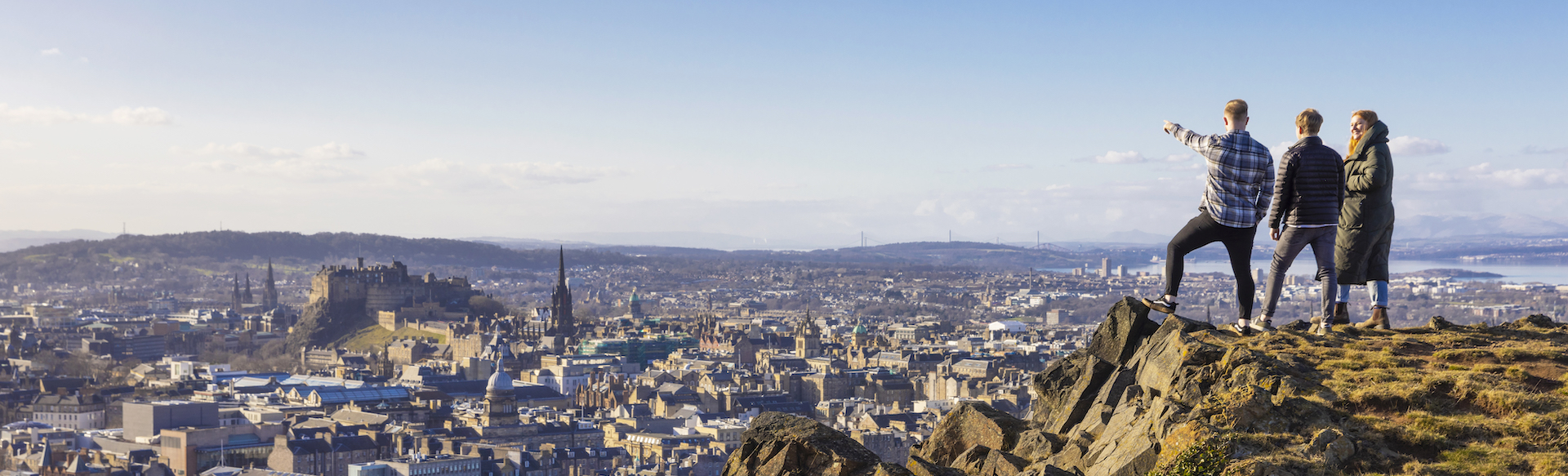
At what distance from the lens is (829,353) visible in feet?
524

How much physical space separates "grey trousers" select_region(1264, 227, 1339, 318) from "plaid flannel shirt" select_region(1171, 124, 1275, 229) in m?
0.33

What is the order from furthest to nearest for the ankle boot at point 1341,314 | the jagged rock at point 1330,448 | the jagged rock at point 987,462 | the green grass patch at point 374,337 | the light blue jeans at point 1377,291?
the green grass patch at point 374,337 → the ankle boot at point 1341,314 → the light blue jeans at point 1377,291 → the jagged rock at point 987,462 → the jagged rock at point 1330,448

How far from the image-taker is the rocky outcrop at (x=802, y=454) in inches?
593

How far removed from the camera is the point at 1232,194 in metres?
15.0

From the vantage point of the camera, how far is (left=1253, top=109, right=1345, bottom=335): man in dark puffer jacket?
49.2 feet

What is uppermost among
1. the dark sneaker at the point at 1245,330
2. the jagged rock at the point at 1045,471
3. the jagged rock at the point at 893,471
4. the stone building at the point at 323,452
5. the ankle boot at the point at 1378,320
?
the ankle boot at the point at 1378,320

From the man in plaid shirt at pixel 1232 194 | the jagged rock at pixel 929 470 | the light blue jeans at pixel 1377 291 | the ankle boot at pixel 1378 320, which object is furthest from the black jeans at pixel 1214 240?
the jagged rock at pixel 929 470

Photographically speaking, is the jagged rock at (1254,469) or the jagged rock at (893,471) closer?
the jagged rock at (1254,469)

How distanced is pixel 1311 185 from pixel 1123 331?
278 centimetres

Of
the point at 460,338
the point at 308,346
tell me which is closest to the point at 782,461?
the point at 460,338

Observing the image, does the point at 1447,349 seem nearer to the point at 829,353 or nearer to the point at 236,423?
the point at 236,423

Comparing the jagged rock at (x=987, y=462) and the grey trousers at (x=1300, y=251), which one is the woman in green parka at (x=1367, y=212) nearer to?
the grey trousers at (x=1300, y=251)

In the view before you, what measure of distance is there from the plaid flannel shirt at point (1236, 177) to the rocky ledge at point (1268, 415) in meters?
1.13

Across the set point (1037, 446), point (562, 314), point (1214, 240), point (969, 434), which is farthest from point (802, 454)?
point (562, 314)
